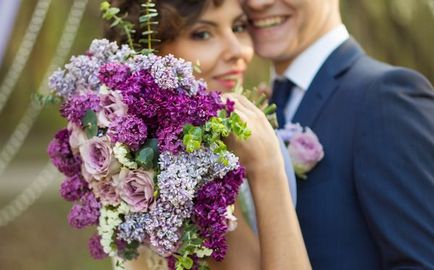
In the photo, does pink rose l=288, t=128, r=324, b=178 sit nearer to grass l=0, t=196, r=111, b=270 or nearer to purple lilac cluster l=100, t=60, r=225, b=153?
purple lilac cluster l=100, t=60, r=225, b=153

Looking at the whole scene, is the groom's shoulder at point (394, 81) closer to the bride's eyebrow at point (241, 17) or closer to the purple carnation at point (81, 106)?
the bride's eyebrow at point (241, 17)

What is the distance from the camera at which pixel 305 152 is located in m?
3.04

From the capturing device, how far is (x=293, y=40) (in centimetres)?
350

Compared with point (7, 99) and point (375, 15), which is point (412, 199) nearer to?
point (375, 15)

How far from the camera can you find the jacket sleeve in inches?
110

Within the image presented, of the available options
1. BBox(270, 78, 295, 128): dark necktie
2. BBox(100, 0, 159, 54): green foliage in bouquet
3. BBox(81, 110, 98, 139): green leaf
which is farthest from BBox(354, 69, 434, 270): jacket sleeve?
BBox(81, 110, 98, 139): green leaf

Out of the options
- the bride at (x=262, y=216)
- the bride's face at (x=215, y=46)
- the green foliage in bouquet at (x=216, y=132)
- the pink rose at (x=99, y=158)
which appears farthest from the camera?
the bride's face at (x=215, y=46)

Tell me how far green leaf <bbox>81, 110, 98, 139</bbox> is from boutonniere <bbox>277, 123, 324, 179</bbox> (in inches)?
28.6

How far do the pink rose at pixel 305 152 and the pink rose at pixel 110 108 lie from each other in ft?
2.30

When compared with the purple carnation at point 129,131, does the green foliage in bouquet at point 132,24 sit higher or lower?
higher

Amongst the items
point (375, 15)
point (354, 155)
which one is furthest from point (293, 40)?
point (375, 15)

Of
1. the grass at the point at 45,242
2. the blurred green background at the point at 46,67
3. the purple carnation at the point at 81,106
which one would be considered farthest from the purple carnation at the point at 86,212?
the grass at the point at 45,242

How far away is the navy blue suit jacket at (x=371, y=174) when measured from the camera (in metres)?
2.81

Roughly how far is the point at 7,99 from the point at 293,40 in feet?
25.2
